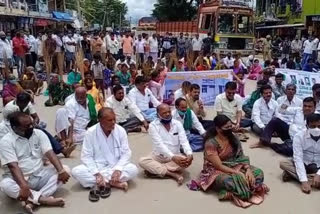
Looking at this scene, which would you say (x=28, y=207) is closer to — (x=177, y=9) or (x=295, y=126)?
(x=295, y=126)

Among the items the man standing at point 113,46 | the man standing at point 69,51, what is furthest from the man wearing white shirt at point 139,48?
the man standing at point 69,51

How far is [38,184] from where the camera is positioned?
169 inches

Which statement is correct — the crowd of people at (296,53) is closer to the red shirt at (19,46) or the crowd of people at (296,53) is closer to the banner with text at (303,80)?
the banner with text at (303,80)

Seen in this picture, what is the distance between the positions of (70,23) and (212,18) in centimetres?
3128

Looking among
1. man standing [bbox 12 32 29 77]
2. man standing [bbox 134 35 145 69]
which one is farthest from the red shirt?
man standing [bbox 134 35 145 69]

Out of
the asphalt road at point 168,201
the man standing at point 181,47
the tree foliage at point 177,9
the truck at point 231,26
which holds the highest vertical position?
the tree foliage at point 177,9

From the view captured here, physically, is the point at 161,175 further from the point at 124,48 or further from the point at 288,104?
the point at 124,48

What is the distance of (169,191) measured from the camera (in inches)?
186

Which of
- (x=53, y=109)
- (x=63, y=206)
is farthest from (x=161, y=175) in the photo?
(x=53, y=109)

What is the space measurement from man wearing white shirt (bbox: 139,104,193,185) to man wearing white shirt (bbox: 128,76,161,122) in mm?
2423

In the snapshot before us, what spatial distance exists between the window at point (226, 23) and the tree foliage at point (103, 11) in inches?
2194

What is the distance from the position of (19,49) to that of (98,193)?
1044cm

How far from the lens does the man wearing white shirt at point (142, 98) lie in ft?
24.8

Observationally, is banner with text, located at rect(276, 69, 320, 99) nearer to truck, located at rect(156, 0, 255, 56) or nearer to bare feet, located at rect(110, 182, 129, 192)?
bare feet, located at rect(110, 182, 129, 192)
